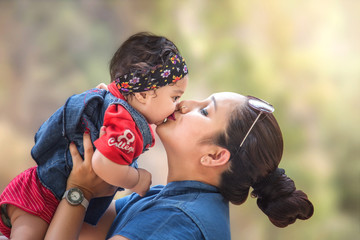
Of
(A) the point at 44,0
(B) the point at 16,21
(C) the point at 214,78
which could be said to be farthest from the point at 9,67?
(C) the point at 214,78

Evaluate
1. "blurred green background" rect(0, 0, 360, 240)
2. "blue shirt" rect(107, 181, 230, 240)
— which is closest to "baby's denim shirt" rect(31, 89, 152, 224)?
"blue shirt" rect(107, 181, 230, 240)

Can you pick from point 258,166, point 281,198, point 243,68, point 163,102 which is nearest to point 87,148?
point 163,102

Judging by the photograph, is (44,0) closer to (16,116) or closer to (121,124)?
(16,116)

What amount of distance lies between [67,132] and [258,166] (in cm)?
79

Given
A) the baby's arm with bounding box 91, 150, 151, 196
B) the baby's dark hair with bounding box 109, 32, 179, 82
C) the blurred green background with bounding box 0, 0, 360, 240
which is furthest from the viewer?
the blurred green background with bounding box 0, 0, 360, 240

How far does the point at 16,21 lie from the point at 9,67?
0.41 metres

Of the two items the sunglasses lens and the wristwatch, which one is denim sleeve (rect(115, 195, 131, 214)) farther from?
the sunglasses lens

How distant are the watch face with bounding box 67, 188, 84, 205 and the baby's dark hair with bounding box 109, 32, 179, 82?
0.47 m

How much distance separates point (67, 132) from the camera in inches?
70.2

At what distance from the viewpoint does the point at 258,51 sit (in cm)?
378

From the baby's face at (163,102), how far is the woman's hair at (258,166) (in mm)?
238

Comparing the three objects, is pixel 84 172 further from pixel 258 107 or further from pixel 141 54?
pixel 258 107

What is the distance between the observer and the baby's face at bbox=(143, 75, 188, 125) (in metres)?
1.77

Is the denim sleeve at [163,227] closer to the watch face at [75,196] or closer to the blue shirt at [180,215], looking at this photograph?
the blue shirt at [180,215]
